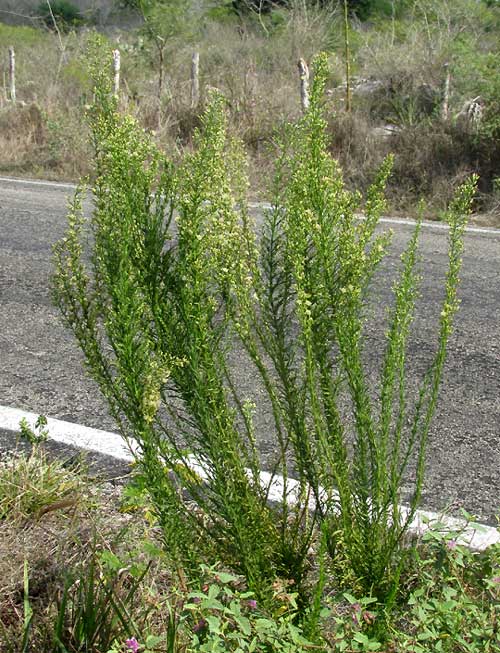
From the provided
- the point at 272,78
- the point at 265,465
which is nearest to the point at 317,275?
the point at 265,465

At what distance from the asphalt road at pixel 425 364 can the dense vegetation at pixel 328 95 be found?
1.40 m

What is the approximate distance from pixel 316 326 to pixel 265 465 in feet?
3.88

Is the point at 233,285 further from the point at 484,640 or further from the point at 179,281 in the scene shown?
the point at 484,640

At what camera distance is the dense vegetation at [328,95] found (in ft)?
30.3

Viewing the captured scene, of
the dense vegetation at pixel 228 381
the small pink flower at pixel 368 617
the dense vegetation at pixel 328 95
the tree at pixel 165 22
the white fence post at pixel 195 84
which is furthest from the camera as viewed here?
the tree at pixel 165 22

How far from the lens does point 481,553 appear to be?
7.32ft

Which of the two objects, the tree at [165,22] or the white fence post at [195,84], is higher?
the tree at [165,22]

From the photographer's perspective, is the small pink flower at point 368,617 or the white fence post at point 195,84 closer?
the small pink flower at point 368,617

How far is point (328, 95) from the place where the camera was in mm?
11016

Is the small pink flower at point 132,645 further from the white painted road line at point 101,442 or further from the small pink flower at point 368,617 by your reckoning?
the white painted road line at point 101,442

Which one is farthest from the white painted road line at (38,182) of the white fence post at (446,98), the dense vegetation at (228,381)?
the dense vegetation at (228,381)

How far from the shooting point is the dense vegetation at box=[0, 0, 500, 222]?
923 cm

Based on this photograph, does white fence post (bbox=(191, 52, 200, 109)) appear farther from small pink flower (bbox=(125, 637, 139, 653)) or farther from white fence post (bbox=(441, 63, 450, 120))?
small pink flower (bbox=(125, 637, 139, 653))

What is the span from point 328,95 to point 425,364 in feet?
25.4
